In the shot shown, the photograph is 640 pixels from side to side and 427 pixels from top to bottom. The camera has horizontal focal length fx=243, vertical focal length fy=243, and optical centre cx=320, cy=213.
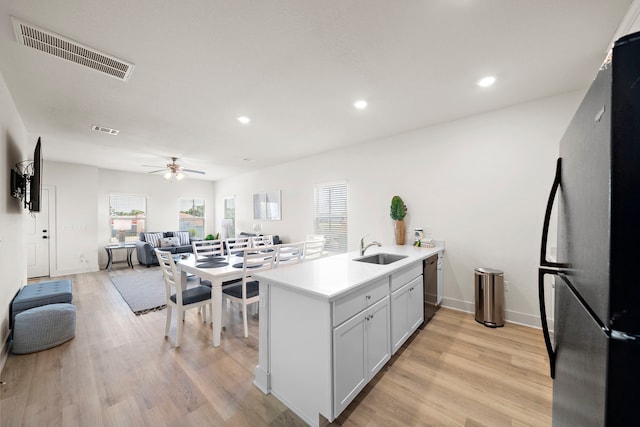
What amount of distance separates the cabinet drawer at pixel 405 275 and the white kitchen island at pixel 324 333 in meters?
0.02

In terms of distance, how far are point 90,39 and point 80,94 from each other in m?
1.19

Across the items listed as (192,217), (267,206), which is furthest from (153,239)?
(267,206)

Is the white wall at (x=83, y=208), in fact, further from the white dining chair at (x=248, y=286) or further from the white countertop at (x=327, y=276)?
the white countertop at (x=327, y=276)

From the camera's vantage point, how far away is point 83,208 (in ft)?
20.0

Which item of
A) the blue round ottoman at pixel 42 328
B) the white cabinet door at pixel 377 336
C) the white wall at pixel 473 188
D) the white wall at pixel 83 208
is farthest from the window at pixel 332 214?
the white wall at pixel 83 208

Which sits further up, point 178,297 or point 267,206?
point 267,206

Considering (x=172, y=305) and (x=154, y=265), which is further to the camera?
(x=154, y=265)

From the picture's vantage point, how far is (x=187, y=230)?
A: 8438 mm

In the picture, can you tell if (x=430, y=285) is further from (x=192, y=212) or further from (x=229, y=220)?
(x=192, y=212)

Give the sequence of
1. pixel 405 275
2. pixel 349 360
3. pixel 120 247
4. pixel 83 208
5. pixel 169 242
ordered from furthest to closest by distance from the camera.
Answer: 1. pixel 169 242
2. pixel 120 247
3. pixel 83 208
4. pixel 405 275
5. pixel 349 360

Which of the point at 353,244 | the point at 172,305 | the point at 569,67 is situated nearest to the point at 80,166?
the point at 172,305

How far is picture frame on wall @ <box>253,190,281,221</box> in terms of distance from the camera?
6379 millimetres

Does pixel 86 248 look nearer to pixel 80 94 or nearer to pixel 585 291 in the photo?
pixel 80 94

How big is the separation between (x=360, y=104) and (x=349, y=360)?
272cm
